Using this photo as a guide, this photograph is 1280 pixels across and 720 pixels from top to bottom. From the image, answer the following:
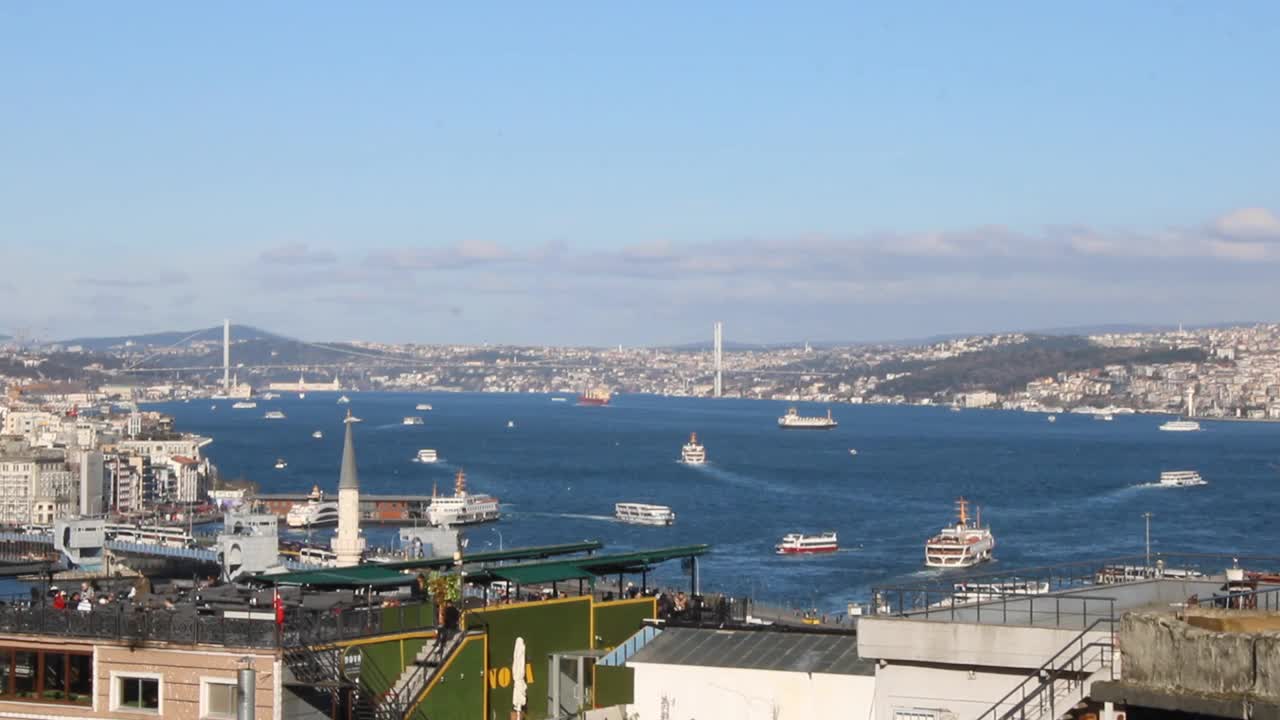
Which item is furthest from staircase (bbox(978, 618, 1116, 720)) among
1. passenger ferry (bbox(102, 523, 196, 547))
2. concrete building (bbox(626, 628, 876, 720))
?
passenger ferry (bbox(102, 523, 196, 547))

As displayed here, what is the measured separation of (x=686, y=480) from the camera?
81.9 metres

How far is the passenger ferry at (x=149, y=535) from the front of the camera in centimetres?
5725

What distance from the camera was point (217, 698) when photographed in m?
8.40

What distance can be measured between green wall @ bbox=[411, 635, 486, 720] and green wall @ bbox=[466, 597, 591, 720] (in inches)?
3.1

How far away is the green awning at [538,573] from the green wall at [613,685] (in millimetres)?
1581

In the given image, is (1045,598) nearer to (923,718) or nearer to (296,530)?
(923,718)

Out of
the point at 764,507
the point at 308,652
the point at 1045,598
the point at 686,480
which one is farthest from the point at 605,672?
the point at 686,480

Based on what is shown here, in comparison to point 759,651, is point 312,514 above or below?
below

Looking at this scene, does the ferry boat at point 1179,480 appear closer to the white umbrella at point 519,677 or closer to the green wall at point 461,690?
the green wall at point 461,690

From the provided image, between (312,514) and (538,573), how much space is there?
5938cm

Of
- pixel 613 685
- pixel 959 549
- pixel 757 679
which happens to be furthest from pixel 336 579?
pixel 959 549

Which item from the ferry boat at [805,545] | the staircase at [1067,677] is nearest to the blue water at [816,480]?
the ferry boat at [805,545]

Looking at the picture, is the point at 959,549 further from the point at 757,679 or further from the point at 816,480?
the point at 757,679

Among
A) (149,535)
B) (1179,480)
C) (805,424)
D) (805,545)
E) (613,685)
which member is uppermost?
(613,685)
